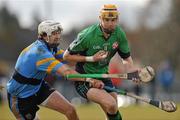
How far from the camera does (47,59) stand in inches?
475

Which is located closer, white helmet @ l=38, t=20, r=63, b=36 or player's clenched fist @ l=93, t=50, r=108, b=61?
white helmet @ l=38, t=20, r=63, b=36

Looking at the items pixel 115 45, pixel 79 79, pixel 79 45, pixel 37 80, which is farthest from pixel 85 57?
pixel 37 80

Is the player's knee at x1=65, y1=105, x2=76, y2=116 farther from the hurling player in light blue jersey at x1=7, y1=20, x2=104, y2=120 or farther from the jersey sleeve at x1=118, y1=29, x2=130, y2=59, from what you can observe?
the jersey sleeve at x1=118, y1=29, x2=130, y2=59

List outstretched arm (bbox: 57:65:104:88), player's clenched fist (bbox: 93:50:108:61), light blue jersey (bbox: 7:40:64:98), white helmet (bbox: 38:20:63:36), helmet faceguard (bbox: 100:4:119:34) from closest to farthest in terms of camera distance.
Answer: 1. outstretched arm (bbox: 57:65:104:88)
2. light blue jersey (bbox: 7:40:64:98)
3. white helmet (bbox: 38:20:63:36)
4. player's clenched fist (bbox: 93:50:108:61)
5. helmet faceguard (bbox: 100:4:119:34)

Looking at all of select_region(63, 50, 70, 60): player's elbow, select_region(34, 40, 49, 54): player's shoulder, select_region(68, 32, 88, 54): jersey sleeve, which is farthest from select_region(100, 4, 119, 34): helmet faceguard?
select_region(34, 40, 49, 54): player's shoulder

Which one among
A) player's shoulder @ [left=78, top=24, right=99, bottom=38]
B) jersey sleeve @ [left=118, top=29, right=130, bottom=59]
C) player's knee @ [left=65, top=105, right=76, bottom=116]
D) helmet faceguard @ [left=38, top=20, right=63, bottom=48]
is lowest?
player's knee @ [left=65, top=105, right=76, bottom=116]

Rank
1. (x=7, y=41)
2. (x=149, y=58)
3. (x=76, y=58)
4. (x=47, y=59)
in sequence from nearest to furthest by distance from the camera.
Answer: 1. (x=47, y=59)
2. (x=76, y=58)
3. (x=149, y=58)
4. (x=7, y=41)

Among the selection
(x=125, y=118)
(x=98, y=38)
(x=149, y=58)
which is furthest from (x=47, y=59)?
(x=149, y=58)

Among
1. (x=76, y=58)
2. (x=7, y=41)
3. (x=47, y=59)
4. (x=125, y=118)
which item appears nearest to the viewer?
(x=47, y=59)

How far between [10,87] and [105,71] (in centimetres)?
162

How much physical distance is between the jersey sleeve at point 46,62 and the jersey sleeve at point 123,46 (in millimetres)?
1466

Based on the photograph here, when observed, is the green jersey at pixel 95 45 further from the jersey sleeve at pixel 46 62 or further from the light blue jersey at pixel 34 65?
the jersey sleeve at pixel 46 62

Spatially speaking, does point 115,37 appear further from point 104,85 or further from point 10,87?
point 10,87

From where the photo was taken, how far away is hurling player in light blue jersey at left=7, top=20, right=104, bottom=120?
1222cm
